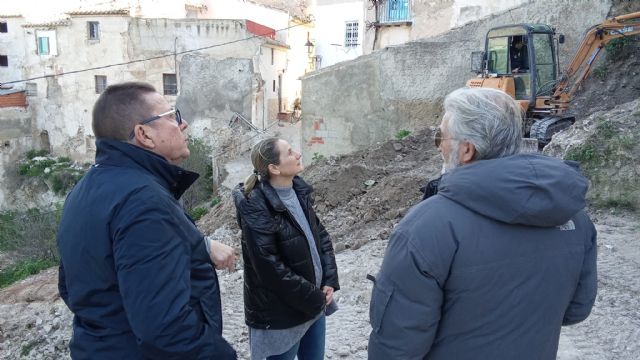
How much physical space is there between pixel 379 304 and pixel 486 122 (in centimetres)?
66

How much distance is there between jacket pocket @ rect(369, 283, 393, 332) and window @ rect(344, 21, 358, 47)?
78.8 ft

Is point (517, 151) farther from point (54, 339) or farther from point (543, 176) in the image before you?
point (54, 339)

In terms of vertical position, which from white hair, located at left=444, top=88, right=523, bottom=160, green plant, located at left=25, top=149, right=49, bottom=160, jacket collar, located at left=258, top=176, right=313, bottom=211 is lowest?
green plant, located at left=25, top=149, right=49, bottom=160

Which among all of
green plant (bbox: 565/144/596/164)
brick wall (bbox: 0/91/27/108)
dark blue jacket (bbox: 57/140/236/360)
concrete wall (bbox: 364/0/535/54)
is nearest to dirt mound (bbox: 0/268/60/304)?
dark blue jacket (bbox: 57/140/236/360)

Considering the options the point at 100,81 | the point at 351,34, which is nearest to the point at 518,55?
the point at 351,34

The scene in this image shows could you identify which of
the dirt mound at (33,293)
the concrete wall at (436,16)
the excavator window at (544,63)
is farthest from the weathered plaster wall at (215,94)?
the excavator window at (544,63)

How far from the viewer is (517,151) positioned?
64.5 inches

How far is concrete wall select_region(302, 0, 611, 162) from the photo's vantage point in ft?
40.6

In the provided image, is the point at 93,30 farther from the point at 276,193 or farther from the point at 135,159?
the point at 135,159

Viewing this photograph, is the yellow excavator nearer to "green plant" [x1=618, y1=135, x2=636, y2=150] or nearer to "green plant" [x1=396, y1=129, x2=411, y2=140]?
"green plant" [x1=396, y1=129, x2=411, y2=140]

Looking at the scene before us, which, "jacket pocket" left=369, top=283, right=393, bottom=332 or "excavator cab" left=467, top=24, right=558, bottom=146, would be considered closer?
"jacket pocket" left=369, top=283, right=393, bottom=332

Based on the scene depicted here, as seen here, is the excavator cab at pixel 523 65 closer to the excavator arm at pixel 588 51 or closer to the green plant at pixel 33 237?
the excavator arm at pixel 588 51

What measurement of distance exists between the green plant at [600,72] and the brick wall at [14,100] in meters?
25.5

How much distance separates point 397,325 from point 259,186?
1.27 m
